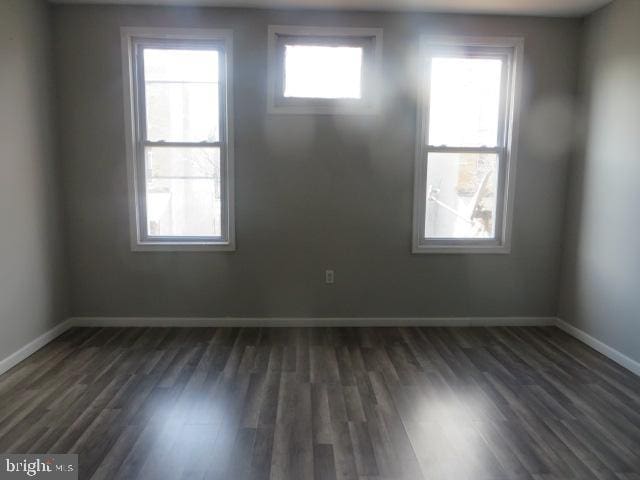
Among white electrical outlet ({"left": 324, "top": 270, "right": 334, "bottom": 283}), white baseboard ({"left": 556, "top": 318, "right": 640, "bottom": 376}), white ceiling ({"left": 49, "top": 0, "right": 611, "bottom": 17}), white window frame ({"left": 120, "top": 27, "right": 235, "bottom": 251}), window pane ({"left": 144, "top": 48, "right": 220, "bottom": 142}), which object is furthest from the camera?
white electrical outlet ({"left": 324, "top": 270, "right": 334, "bottom": 283})

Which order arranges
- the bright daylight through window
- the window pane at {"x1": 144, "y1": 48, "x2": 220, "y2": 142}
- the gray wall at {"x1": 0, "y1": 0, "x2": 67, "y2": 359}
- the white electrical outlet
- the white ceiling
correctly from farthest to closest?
the white electrical outlet
the bright daylight through window
the window pane at {"x1": 144, "y1": 48, "x2": 220, "y2": 142}
the white ceiling
the gray wall at {"x1": 0, "y1": 0, "x2": 67, "y2": 359}

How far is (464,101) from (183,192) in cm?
256

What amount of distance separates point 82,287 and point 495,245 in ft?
12.0

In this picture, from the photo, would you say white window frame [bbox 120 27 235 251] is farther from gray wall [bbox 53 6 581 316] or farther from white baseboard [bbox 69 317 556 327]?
white baseboard [bbox 69 317 556 327]

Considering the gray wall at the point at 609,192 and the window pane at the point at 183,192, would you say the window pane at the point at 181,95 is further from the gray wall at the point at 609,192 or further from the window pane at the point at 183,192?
the gray wall at the point at 609,192

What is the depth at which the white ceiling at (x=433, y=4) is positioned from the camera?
333 centimetres

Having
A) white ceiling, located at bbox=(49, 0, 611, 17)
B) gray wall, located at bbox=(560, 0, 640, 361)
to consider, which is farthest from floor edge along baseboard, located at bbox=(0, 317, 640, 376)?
white ceiling, located at bbox=(49, 0, 611, 17)

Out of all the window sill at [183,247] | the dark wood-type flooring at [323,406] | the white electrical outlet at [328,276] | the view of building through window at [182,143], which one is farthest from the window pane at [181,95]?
the dark wood-type flooring at [323,406]

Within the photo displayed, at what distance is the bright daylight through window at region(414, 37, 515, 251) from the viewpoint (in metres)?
3.73

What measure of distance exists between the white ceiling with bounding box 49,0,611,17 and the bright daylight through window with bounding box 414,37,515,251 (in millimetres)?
307

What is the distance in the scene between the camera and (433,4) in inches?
134

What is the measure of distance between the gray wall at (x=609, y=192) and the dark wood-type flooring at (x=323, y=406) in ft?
1.13

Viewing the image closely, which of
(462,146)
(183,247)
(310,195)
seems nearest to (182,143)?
(183,247)

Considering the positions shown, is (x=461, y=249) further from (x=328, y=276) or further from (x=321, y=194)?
(x=321, y=194)
